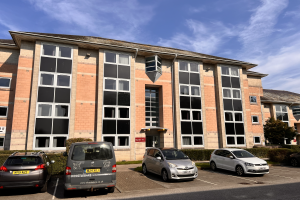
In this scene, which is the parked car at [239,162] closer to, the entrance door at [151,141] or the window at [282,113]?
the entrance door at [151,141]

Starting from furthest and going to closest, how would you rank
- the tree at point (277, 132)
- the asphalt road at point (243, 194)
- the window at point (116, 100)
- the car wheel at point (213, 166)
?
the tree at point (277, 132) → the window at point (116, 100) → the car wheel at point (213, 166) → the asphalt road at point (243, 194)

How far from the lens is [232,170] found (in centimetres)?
1154

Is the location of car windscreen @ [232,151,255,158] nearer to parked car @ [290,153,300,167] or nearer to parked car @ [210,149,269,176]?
parked car @ [210,149,269,176]

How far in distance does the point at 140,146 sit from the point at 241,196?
13315 mm

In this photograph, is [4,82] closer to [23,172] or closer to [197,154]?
[23,172]

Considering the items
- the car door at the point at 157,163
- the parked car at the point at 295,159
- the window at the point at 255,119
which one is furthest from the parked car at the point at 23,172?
the window at the point at 255,119

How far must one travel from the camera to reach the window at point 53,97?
16891 mm

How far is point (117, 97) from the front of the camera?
1961 cm

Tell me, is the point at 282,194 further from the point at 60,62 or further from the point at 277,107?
the point at 277,107

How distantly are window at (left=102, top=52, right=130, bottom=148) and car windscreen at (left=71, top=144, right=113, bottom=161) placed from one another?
11316 mm

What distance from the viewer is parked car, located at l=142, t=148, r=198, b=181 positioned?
9.37m

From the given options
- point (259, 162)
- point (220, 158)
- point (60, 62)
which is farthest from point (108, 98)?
point (259, 162)

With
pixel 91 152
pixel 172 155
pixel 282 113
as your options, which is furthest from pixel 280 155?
pixel 282 113

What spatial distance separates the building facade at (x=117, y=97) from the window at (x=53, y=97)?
8cm
